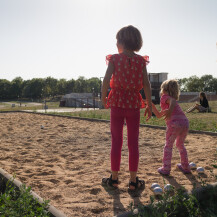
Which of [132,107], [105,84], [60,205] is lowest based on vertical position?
[60,205]

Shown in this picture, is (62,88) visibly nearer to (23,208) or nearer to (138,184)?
(138,184)

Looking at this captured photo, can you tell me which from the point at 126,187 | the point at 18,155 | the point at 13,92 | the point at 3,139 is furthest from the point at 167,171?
the point at 13,92

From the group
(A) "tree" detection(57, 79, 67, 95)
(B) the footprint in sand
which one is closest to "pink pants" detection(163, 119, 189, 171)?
(B) the footprint in sand

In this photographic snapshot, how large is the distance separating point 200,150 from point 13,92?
124 m

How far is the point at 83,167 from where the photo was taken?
3.87m

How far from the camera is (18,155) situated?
183 inches

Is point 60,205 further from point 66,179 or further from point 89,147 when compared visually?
point 89,147

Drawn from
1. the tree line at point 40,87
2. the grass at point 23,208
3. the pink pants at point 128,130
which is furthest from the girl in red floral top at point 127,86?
the tree line at point 40,87

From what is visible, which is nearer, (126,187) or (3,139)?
(126,187)

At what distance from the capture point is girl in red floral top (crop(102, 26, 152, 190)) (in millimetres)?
2826

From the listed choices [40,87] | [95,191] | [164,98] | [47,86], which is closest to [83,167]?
[95,191]

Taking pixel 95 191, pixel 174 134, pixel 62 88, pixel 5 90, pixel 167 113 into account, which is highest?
pixel 62 88

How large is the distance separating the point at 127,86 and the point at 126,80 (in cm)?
7

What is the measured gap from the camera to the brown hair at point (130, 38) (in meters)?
2.82
